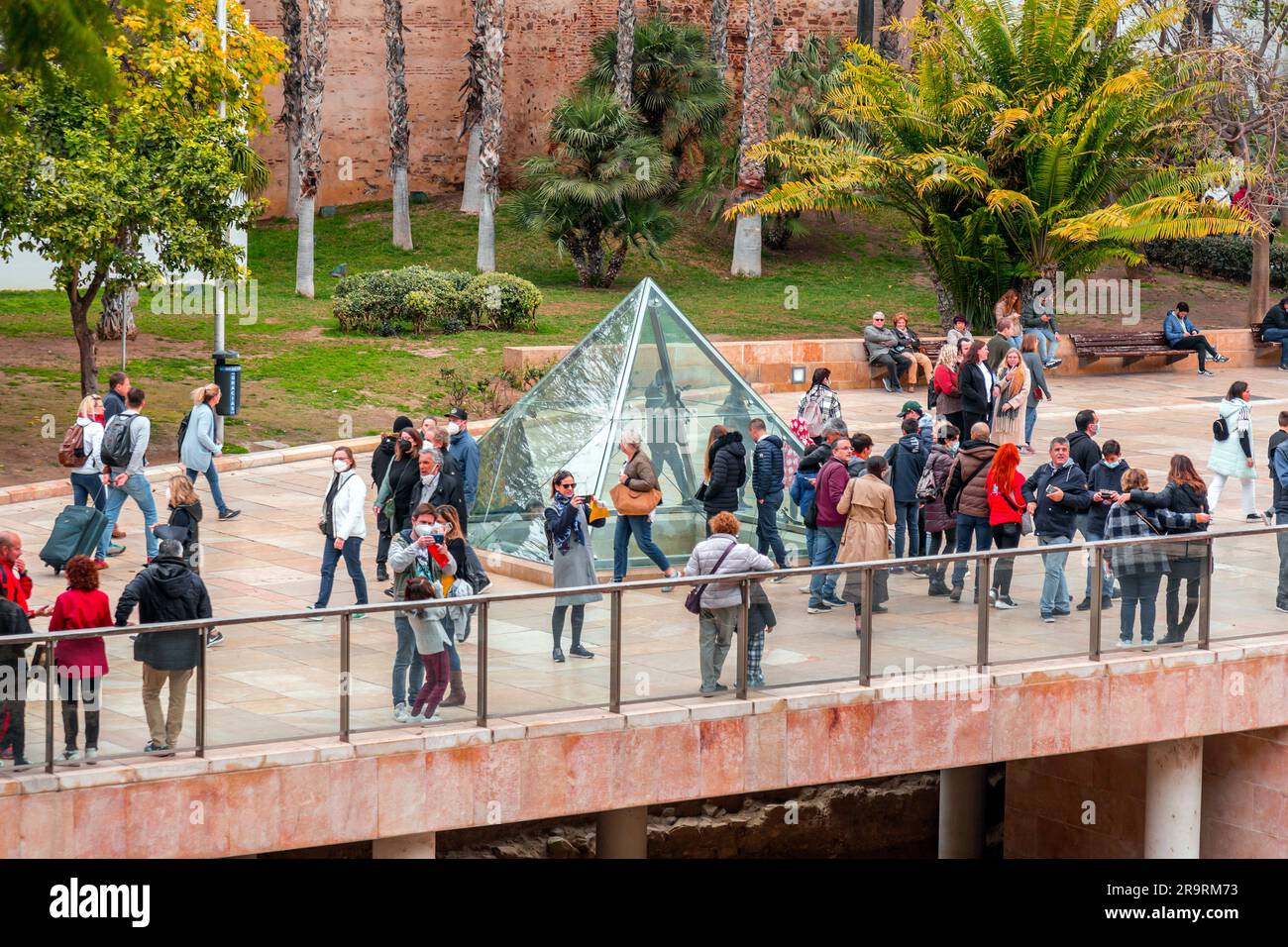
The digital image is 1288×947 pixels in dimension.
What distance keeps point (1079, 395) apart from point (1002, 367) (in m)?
7.19

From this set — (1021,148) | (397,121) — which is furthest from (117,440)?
(397,121)

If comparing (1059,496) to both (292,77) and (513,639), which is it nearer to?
(513,639)

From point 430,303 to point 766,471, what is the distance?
1285 centimetres

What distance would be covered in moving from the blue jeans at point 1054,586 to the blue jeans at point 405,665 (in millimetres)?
4309

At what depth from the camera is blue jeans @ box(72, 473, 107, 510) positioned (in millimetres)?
15055

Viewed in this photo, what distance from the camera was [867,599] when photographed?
11.4 metres

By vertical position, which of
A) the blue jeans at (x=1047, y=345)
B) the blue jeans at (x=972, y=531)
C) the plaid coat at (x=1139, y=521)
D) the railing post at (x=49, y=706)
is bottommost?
the railing post at (x=49, y=706)

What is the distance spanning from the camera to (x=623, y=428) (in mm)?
Answer: 15625

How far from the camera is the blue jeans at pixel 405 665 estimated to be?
10.2 metres

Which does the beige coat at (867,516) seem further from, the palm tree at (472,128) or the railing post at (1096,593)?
the palm tree at (472,128)

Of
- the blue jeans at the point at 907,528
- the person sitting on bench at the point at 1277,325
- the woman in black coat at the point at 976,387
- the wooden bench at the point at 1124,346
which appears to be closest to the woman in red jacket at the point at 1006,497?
the blue jeans at the point at 907,528

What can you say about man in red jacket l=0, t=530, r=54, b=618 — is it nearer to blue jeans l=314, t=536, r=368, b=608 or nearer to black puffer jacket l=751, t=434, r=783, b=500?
blue jeans l=314, t=536, r=368, b=608

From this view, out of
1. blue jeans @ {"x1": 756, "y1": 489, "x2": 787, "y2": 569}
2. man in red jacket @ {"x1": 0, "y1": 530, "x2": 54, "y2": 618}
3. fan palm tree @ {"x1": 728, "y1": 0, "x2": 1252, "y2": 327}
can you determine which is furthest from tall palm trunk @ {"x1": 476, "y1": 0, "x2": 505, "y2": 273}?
man in red jacket @ {"x1": 0, "y1": 530, "x2": 54, "y2": 618}

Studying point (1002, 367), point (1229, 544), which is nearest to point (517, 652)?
point (1229, 544)
